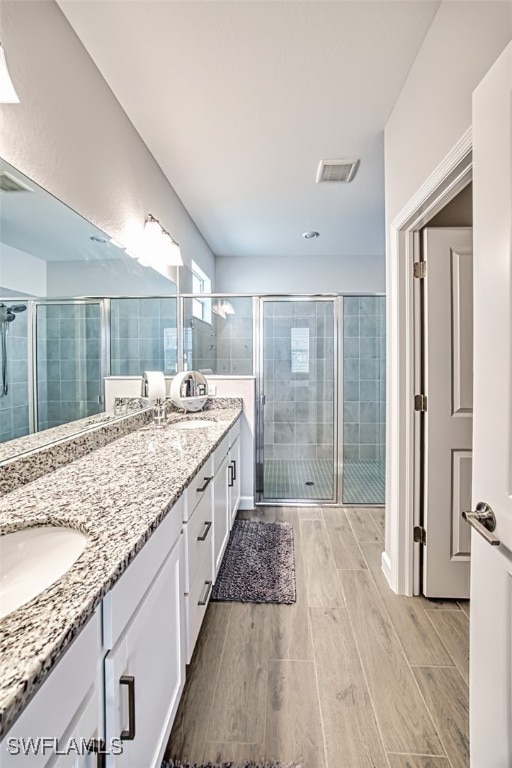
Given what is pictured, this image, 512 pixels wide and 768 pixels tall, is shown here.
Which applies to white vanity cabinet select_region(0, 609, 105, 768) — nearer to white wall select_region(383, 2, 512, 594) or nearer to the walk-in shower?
the walk-in shower

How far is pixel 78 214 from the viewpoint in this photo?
5.31 ft

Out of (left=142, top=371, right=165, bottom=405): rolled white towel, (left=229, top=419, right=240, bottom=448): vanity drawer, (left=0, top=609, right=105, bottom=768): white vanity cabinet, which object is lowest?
(left=0, top=609, right=105, bottom=768): white vanity cabinet

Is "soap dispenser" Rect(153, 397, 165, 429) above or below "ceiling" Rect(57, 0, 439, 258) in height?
below

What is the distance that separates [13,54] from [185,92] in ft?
2.91

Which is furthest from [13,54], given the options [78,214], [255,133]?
[255,133]

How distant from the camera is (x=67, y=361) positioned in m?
1.54

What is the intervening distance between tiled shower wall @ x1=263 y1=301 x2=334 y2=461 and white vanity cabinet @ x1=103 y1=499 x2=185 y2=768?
243 centimetres

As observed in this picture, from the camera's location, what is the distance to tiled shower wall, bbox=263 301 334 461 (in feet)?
11.6

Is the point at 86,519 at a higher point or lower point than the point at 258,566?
higher

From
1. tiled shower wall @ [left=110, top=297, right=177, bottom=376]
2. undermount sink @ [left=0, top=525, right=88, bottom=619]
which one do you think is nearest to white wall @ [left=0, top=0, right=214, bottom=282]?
tiled shower wall @ [left=110, top=297, right=177, bottom=376]

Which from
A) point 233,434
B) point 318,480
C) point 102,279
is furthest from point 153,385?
point 318,480

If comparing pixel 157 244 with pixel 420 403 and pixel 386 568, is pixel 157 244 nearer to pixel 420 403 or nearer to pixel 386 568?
pixel 420 403

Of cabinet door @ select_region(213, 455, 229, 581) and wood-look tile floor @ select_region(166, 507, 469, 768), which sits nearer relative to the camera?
wood-look tile floor @ select_region(166, 507, 469, 768)

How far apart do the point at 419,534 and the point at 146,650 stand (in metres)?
1.59
